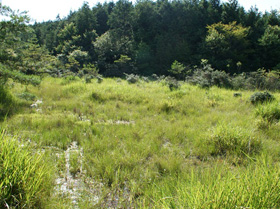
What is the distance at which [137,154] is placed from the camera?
312 cm

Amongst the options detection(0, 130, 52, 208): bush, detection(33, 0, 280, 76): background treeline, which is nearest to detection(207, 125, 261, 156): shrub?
detection(0, 130, 52, 208): bush

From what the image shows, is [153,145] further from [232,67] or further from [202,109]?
[232,67]

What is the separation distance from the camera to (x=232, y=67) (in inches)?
846

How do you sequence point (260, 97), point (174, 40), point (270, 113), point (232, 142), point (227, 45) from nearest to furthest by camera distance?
point (232, 142) → point (270, 113) → point (260, 97) → point (227, 45) → point (174, 40)

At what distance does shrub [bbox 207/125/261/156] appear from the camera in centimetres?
322

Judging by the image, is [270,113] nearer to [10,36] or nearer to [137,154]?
[137,154]

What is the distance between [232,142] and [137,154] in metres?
1.75

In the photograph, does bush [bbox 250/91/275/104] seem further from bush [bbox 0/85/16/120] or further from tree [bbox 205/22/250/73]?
tree [bbox 205/22/250/73]

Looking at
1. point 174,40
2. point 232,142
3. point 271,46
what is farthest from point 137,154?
point 271,46

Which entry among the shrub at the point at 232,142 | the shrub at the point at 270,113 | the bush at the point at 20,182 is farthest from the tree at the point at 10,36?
the shrub at the point at 270,113

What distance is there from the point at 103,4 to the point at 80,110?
120 ft

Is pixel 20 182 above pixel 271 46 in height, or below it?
below

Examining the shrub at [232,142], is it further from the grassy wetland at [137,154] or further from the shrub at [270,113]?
the shrub at [270,113]

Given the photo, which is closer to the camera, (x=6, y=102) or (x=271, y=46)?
(x=6, y=102)
